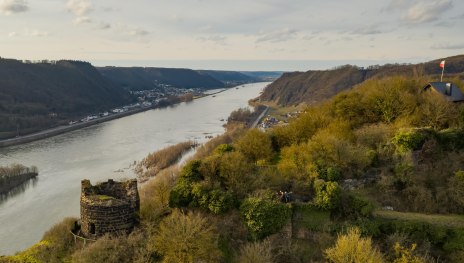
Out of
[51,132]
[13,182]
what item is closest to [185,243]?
[13,182]

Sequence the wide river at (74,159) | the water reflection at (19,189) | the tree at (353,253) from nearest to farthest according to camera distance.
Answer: the tree at (353,253), the wide river at (74,159), the water reflection at (19,189)

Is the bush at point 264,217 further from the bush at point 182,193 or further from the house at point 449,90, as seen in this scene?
the house at point 449,90

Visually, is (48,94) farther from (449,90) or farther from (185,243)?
(185,243)

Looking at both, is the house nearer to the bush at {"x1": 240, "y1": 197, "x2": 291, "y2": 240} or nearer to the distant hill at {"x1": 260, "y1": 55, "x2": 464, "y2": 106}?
the bush at {"x1": 240, "y1": 197, "x2": 291, "y2": 240}

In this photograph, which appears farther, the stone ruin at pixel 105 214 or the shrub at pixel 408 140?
the shrub at pixel 408 140

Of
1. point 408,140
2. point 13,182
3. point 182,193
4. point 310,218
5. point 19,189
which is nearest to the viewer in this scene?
point 310,218

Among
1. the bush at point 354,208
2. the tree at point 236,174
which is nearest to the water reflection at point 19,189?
the tree at point 236,174
